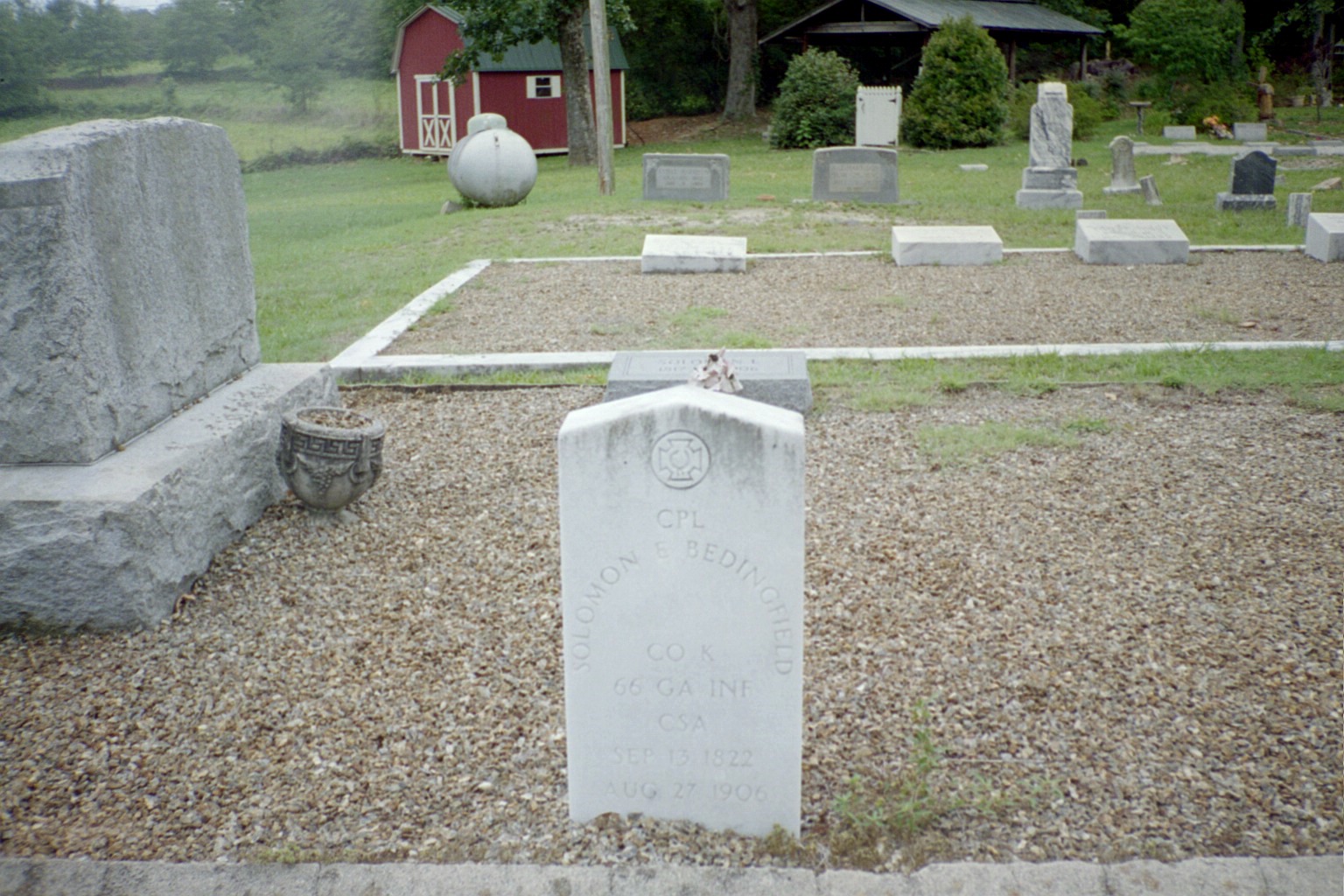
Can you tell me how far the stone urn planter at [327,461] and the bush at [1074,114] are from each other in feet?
81.4

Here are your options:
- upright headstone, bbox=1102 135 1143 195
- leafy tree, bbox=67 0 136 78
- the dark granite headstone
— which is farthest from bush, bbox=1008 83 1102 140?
leafy tree, bbox=67 0 136 78

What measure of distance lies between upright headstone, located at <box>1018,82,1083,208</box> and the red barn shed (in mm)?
17882

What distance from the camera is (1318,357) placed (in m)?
7.38

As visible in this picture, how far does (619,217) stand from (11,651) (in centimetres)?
1194

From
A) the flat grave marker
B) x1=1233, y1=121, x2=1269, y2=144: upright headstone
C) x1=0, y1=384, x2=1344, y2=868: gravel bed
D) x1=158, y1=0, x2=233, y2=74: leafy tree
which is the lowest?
x1=0, y1=384, x2=1344, y2=868: gravel bed

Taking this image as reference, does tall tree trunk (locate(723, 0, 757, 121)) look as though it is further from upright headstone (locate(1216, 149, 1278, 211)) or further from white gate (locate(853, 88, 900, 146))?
upright headstone (locate(1216, 149, 1278, 211))

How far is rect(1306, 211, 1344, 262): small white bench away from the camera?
1081cm

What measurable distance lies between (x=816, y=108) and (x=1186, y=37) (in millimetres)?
10567

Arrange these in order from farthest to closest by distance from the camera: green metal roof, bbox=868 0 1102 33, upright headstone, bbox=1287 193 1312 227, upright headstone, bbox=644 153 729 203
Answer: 1. green metal roof, bbox=868 0 1102 33
2. upright headstone, bbox=644 153 729 203
3. upright headstone, bbox=1287 193 1312 227

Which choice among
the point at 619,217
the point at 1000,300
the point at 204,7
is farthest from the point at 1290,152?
the point at 204,7

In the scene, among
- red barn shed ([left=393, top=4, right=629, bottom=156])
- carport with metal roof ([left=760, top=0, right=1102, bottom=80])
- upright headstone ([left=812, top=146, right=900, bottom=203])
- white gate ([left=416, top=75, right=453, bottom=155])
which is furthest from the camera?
white gate ([left=416, top=75, right=453, bottom=155])

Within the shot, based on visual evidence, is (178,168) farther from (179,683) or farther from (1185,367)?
(1185,367)

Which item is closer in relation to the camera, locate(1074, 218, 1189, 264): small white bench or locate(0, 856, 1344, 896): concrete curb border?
locate(0, 856, 1344, 896): concrete curb border

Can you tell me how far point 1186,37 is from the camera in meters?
30.4
